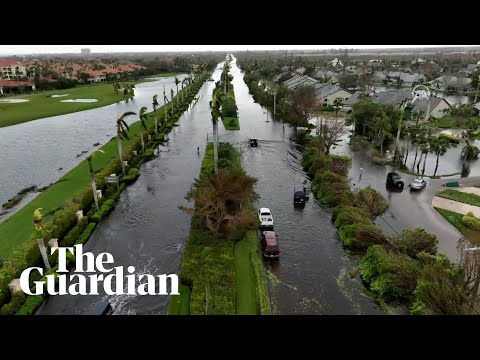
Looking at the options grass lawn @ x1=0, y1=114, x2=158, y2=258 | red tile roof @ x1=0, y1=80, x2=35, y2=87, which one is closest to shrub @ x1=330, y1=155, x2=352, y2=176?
grass lawn @ x1=0, y1=114, x2=158, y2=258

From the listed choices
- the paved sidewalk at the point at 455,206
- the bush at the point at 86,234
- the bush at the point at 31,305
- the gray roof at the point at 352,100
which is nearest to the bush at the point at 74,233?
the bush at the point at 86,234

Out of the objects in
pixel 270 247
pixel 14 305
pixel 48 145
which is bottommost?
pixel 14 305

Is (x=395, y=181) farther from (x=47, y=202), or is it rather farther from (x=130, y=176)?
(x=47, y=202)

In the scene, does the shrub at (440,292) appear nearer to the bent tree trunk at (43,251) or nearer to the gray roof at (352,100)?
the bent tree trunk at (43,251)

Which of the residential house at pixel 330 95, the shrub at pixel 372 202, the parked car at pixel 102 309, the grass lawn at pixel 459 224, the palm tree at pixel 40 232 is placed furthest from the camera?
the residential house at pixel 330 95

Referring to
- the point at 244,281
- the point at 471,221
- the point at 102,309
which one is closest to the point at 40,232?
the point at 102,309

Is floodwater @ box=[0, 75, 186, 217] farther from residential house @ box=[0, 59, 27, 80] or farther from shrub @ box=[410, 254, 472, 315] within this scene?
residential house @ box=[0, 59, 27, 80]
